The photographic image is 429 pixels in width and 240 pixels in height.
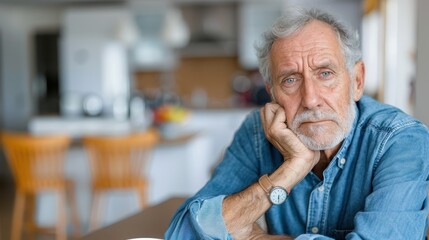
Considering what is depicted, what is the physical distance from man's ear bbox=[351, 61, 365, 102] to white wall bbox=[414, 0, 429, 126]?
0.33 meters

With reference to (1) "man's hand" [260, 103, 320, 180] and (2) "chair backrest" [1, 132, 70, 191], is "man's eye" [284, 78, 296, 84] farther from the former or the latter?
(2) "chair backrest" [1, 132, 70, 191]

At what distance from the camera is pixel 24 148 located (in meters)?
4.23

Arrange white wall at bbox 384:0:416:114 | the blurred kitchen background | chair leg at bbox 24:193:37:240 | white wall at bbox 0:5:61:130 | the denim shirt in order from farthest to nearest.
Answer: white wall at bbox 0:5:61:130, the blurred kitchen background, chair leg at bbox 24:193:37:240, white wall at bbox 384:0:416:114, the denim shirt

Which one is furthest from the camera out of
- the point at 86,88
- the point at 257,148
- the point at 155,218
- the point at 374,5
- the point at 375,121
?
the point at 86,88

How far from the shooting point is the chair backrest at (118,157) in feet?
13.9

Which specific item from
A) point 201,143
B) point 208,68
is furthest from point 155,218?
point 208,68

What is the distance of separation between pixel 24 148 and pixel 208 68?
5442mm

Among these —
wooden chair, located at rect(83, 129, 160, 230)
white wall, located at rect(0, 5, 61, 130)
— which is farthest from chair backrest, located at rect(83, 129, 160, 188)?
white wall, located at rect(0, 5, 61, 130)

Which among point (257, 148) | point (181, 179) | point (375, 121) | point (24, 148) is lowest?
point (181, 179)

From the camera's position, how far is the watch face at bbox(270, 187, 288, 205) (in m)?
1.41

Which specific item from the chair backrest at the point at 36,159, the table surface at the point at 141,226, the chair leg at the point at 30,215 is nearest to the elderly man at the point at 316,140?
the table surface at the point at 141,226

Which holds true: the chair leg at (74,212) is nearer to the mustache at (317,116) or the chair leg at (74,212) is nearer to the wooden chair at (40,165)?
the wooden chair at (40,165)

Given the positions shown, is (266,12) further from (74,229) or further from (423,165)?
(423,165)

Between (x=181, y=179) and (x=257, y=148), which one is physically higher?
(x=257, y=148)
